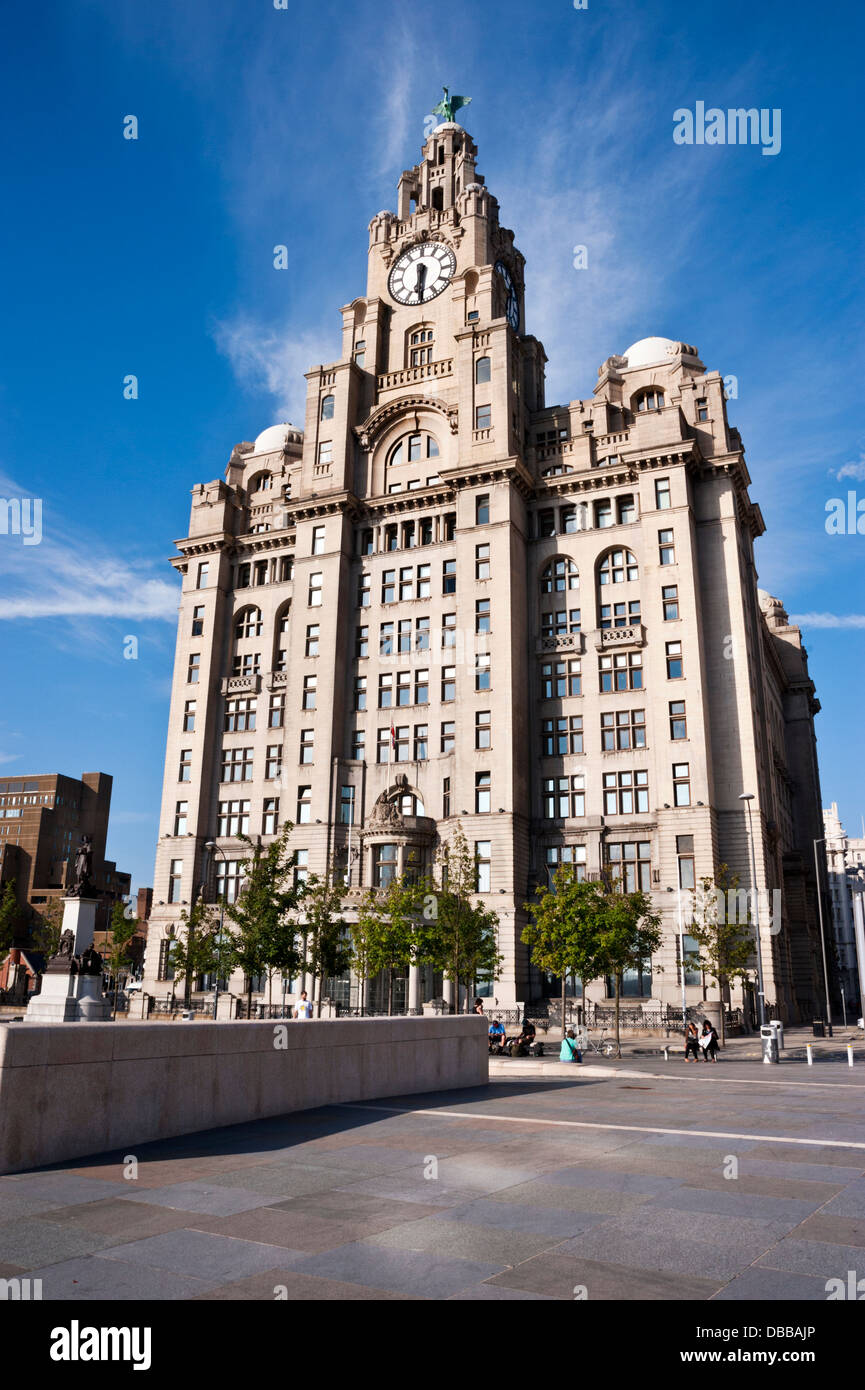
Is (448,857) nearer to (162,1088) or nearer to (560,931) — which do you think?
(560,931)

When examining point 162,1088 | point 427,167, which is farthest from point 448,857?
point 427,167

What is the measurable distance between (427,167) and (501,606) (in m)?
47.2

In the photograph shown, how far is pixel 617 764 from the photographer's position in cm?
6344

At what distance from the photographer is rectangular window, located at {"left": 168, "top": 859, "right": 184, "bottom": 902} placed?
7400 centimetres

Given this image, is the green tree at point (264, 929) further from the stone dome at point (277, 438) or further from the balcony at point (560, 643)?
the stone dome at point (277, 438)

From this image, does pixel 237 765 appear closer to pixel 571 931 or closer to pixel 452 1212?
pixel 571 931

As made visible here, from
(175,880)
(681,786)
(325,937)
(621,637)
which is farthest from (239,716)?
(681,786)

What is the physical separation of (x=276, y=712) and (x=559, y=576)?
24.2 m

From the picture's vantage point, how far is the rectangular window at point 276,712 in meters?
75.5

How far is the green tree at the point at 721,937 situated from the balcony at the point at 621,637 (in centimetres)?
1629

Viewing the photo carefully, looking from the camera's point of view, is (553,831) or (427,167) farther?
(427,167)

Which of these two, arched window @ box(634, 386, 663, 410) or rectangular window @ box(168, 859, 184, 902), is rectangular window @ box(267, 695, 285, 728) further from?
arched window @ box(634, 386, 663, 410)

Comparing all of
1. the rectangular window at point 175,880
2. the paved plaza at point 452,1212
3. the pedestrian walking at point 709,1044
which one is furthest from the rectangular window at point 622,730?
the paved plaza at point 452,1212

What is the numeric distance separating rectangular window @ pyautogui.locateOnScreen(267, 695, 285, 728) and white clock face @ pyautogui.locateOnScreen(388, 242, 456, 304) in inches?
1391
